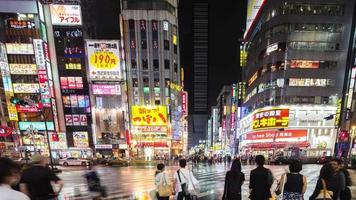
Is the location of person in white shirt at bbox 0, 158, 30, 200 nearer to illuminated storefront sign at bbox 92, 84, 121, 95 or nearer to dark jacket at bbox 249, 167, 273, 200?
dark jacket at bbox 249, 167, 273, 200

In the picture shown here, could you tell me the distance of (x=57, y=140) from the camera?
136 ft

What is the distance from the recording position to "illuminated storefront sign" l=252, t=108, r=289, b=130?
37125mm

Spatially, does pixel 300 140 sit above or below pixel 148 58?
below

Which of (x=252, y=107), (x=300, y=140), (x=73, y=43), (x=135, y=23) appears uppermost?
(x=135, y=23)

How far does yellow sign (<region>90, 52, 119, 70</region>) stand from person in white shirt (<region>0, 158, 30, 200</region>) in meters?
37.7

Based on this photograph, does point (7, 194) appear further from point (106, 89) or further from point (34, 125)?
point (34, 125)

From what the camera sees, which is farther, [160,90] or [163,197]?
[160,90]

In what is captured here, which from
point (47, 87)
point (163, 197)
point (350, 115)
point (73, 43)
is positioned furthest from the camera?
point (73, 43)

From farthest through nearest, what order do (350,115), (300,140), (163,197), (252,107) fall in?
(252,107) → (300,140) → (350,115) → (163,197)

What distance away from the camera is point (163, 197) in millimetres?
5270

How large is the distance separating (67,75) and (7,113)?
1174 cm

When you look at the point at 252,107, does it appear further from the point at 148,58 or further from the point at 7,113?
the point at 7,113

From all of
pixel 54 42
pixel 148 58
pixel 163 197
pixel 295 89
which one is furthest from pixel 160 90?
pixel 163 197

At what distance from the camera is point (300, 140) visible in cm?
3650
